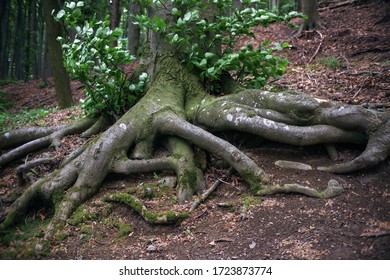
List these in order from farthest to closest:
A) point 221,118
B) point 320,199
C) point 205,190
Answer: point 221,118 < point 205,190 < point 320,199

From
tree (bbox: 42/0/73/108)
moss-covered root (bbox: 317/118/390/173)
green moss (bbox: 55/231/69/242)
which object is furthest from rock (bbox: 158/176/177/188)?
tree (bbox: 42/0/73/108)

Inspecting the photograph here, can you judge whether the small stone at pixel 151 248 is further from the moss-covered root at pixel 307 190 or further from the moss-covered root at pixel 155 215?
the moss-covered root at pixel 307 190

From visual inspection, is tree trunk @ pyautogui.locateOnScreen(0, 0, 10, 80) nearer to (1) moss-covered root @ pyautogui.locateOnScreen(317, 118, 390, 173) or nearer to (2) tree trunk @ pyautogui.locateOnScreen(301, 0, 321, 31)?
(2) tree trunk @ pyautogui.locateOnScreen(301, 0, 321, 31)

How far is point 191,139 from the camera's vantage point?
14.8 feet

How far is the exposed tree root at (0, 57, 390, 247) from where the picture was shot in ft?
13.0

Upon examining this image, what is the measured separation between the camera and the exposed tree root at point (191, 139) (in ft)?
13.0

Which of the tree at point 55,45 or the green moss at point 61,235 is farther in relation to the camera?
the tree at point 55,45

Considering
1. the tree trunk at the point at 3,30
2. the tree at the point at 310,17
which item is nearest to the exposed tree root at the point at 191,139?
the tree at the point at 310,17

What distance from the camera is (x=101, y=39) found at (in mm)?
4422

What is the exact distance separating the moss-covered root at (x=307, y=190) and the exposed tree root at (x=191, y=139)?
0.01 m

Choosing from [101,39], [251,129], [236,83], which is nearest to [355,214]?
[251,129]

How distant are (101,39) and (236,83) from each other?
86.0 inches

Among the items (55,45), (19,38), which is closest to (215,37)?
(55,45)
